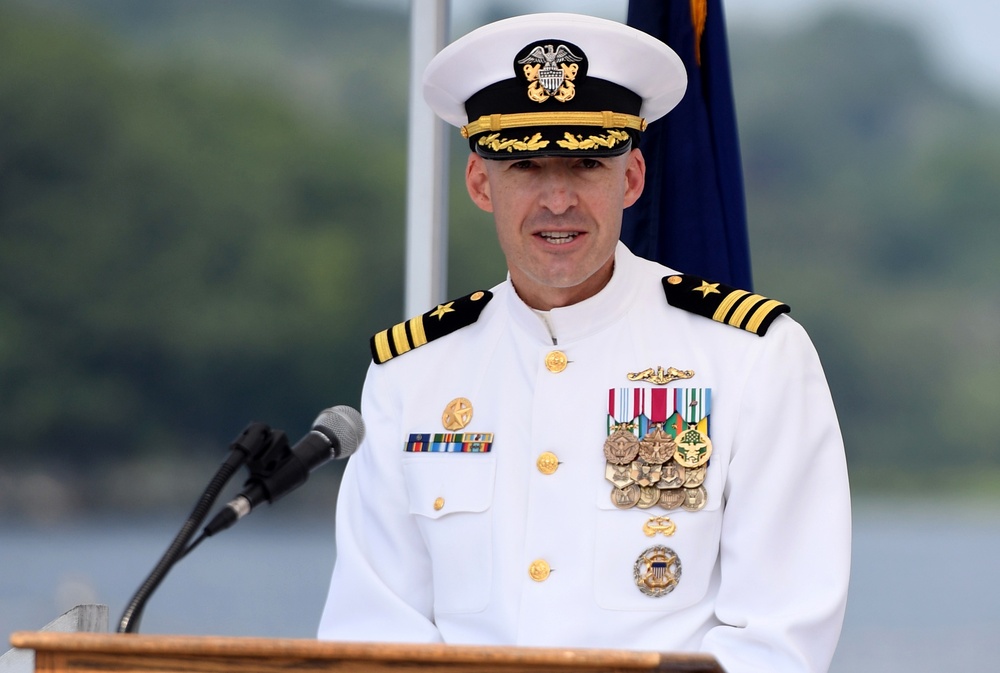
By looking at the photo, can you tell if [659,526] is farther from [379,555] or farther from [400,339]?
[400,339]

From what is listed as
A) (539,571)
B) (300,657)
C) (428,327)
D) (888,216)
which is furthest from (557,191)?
(888,216)

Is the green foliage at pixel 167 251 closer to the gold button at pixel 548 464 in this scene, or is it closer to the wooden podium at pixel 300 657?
the gold button at pixel 548 464

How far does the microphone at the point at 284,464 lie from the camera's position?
1.20 meters

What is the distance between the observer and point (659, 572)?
5.96 feet

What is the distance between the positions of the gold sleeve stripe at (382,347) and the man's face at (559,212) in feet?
1.19

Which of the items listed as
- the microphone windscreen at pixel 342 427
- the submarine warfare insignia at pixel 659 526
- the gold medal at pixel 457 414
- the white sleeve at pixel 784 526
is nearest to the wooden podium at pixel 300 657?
the microphone windscreen at pixel 342 427

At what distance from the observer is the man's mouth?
188cm

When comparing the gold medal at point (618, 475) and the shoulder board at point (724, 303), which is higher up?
the shoulder board at point (724, 303)

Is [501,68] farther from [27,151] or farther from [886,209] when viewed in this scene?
[27,151]

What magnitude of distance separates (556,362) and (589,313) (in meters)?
0.10

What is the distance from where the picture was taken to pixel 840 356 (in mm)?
3992

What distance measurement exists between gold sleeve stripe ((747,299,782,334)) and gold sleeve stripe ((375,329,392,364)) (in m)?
0.65

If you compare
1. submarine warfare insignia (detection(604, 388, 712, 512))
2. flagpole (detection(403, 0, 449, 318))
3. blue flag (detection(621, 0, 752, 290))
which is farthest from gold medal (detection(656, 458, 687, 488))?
flagpole (detection(403, 0, 449, 318))

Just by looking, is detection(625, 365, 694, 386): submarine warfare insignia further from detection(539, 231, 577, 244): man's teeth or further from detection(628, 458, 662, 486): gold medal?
detection(539, 231, 577, 244): man's teeth
